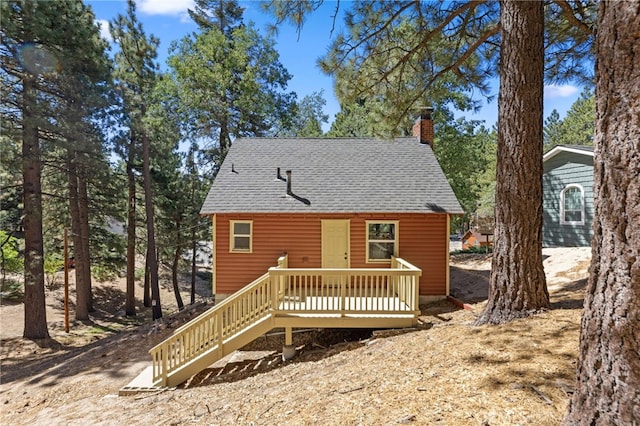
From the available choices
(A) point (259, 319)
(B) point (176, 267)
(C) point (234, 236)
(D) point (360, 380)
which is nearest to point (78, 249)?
(B) point (176, 267)

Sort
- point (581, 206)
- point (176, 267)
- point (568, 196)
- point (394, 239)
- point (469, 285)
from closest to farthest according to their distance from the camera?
point (394, 239) → point (469, 285) → point (581, 206) → point (568, 196) → point (176, 267)

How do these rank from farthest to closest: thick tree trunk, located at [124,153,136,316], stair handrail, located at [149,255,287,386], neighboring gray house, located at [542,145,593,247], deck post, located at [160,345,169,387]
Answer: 1. thick tree trunk, located at [124,153,136,316]
2. neighboring gray house, located at [542,145,593,247]
3. stair handrail, located at [149,255,287,386]
4. deck post, located at [160,345,169,387]

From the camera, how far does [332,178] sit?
11.4 m

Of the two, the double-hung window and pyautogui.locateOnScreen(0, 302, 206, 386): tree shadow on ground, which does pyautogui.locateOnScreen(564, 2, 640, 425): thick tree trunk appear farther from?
pyautogui.locateOnScreen(0, 302, 206, 386): tree shadow on ground

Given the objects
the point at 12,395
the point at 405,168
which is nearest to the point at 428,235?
the point at 405,168

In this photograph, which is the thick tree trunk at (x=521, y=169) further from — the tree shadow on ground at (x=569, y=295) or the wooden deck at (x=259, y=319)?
the wooden deck at (x=259, y=319)

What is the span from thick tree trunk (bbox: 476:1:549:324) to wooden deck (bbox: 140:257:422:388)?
76.5 inches

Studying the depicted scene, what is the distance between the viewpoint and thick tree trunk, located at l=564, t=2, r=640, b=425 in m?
2.16

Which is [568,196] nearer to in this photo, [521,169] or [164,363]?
[521,169]

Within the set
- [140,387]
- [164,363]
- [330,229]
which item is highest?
[330,229]

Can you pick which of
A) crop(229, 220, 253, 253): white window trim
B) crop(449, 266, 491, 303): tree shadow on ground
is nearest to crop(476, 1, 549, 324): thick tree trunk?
crop(449, 266, 491, 303): tree shadow on ground

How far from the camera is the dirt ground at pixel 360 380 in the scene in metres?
3.35

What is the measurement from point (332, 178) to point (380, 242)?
273 cm

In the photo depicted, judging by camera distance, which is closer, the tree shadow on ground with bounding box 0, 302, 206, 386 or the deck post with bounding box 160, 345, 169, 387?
the deck post with bounding box 160, 345, 169, 387
